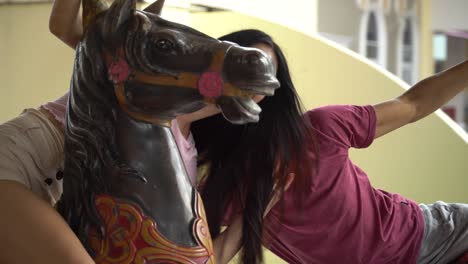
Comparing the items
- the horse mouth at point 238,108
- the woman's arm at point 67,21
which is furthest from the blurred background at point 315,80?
the horse mouth at point 238,108

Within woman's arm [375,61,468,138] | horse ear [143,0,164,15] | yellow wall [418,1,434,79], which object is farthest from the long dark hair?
yellow wall [418,1,434,79]

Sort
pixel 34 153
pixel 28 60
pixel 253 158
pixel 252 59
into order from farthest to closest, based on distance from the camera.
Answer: pixel 28 60 < pixel 253 158 < pixel 34 153 < pixel 252 59

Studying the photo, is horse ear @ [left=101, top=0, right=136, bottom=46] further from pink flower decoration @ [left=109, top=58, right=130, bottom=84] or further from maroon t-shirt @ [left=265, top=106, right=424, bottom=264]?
maroon t-shirt @ [left=265, top=106, right=424, bottom=264]

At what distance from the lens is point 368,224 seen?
1.53 meters

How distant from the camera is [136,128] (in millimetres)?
943

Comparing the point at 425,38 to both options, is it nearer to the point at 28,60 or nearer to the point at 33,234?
the point at 28,60

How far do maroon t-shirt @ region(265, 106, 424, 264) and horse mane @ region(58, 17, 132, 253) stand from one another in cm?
54

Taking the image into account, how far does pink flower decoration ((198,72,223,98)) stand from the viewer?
0.91 metres

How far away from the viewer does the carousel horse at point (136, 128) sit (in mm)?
923

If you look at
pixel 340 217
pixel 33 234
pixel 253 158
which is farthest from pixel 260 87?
pixel 340 217

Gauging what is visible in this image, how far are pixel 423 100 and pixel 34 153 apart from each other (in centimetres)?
84

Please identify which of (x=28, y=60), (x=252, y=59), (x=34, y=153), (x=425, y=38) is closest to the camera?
(x=252, y=59)

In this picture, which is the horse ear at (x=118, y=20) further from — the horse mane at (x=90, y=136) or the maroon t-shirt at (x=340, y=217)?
the maroon t-shirt at (x=340, y=217)

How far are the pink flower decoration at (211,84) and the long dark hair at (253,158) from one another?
38cm
